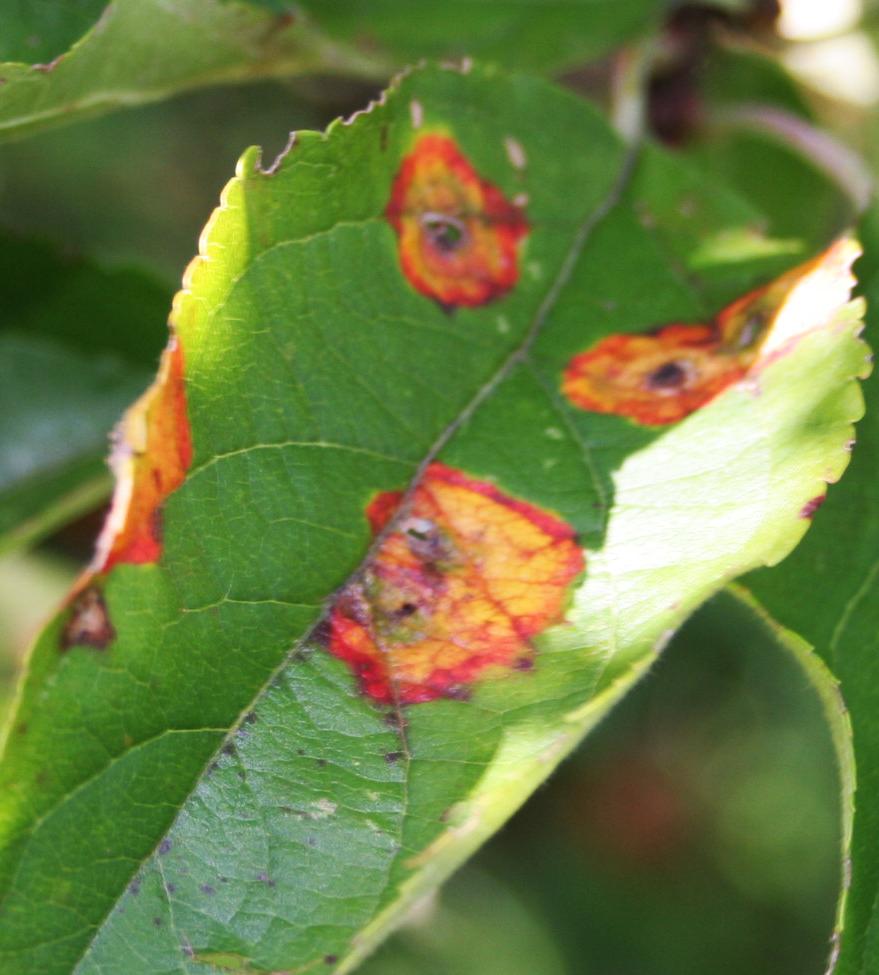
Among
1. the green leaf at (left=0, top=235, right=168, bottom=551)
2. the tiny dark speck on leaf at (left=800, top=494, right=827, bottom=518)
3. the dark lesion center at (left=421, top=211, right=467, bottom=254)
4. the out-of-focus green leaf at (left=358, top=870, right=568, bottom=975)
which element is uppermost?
the green leaf at (left=0, top=235, right=168, bottom=551)

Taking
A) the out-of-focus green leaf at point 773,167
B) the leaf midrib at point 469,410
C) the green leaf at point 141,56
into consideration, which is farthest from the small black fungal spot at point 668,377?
the out-of-focus green leaf at point 773,167

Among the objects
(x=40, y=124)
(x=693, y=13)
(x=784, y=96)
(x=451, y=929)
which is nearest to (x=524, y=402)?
(x=40, y=124)

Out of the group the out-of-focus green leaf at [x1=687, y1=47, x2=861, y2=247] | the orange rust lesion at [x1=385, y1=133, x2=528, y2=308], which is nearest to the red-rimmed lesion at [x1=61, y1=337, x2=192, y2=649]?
the orange rust lesion at [x1=385, y1=133, x2=528, y2=308]

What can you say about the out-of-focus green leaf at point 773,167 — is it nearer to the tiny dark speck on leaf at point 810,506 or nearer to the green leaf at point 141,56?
the green leaf at point 141,56

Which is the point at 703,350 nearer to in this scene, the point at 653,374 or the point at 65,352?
the point at 653,374

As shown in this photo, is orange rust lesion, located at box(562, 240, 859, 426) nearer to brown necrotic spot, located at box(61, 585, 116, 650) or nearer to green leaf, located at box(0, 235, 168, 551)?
brown necrotic spot, located at box(61, 585, 116, 650)

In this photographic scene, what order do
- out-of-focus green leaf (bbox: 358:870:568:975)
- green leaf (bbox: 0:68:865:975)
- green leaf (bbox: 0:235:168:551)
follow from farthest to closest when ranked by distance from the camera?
out-of-focus green leaf (bbox: 358:870:568:975), green leaf (bbox: 0:235:168:551), green leaf (bbox: 0:68:865:975)

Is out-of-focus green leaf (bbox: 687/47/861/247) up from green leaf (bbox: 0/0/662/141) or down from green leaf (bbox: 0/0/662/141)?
up
